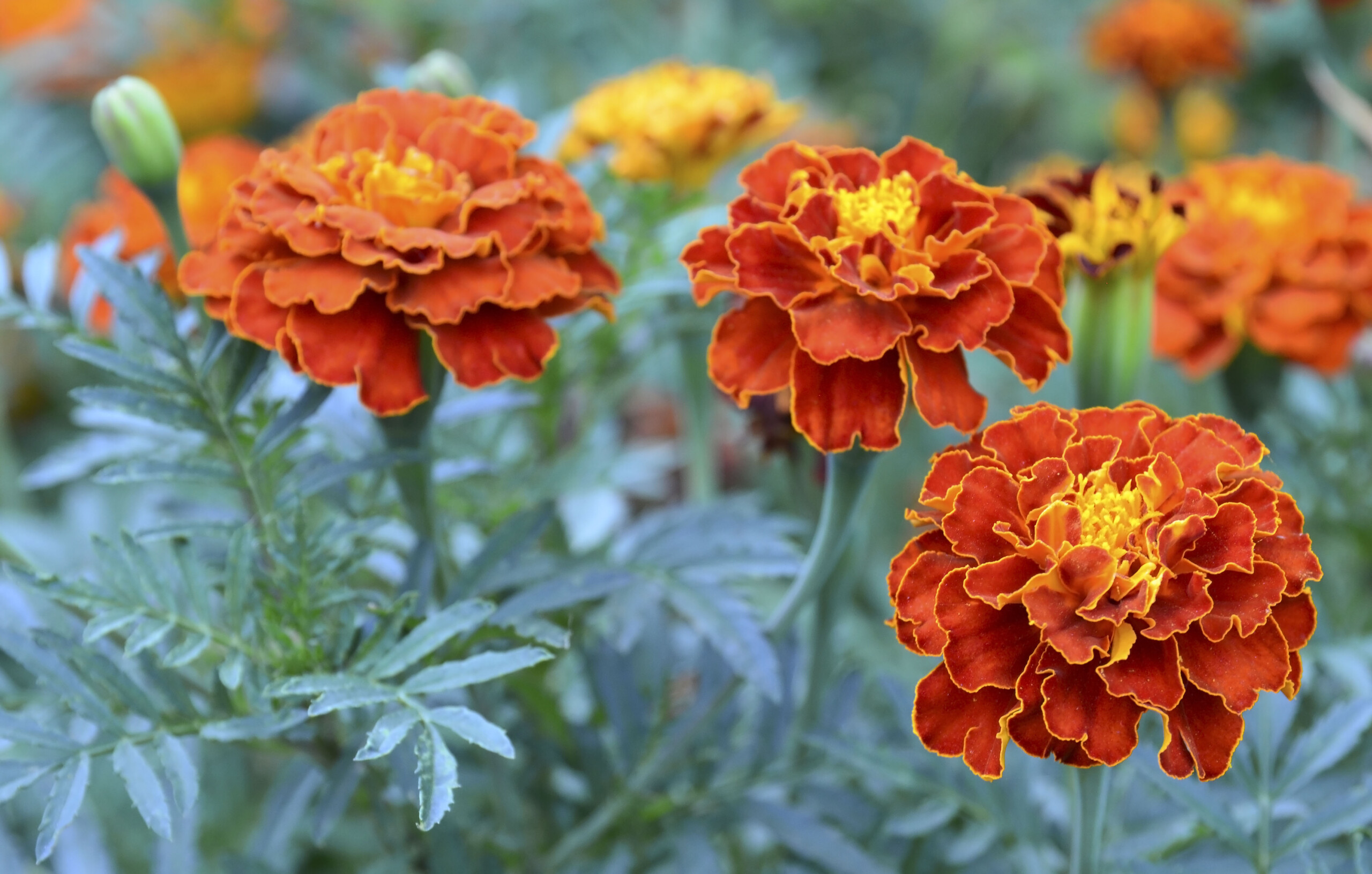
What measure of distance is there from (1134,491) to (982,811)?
219 mm

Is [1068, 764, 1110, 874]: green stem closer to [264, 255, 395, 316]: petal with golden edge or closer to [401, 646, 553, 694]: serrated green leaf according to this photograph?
[401, 646, 553, 694]: serrated green leaf

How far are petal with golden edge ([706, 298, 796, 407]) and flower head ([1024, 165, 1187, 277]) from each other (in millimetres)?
156

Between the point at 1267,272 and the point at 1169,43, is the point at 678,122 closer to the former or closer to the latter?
the point at 1267,272

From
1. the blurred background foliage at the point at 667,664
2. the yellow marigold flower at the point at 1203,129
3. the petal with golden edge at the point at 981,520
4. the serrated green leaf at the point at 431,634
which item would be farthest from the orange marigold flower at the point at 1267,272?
the yellow marigold flower at the point at 1203,129

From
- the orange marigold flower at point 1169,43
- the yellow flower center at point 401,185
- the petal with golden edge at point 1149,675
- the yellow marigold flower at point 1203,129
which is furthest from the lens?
the yellow marigold flower at point 1203,129

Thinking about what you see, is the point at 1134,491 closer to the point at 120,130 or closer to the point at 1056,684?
the point at 1056,684

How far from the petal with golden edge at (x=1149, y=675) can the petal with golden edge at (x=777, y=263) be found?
162mm

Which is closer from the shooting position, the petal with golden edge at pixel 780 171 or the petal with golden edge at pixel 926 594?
the petal with golden edge at pixel 926 594

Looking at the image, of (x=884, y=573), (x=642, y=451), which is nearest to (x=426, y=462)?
(x=642, y=451)

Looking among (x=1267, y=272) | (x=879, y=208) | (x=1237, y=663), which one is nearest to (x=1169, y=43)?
(x=1267, y=272)

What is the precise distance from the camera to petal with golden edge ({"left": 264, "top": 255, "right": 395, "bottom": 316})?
43cm

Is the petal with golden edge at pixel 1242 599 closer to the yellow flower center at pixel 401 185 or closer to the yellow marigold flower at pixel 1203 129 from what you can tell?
the yellow flower center at pixel 401 185

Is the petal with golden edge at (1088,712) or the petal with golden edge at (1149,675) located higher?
the petal with golden edge at (1149,675)

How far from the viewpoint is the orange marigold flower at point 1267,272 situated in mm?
638
